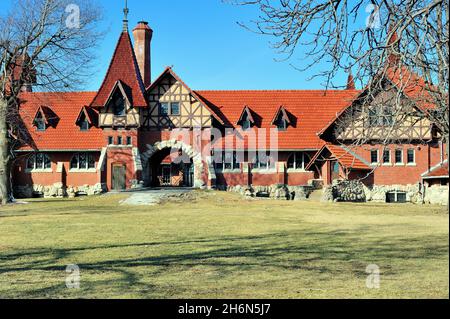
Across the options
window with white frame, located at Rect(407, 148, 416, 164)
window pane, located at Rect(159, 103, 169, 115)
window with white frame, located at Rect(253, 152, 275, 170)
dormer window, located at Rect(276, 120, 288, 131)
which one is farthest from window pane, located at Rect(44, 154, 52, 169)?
window with white frame, located at Rect(407, 148, 416, 164)

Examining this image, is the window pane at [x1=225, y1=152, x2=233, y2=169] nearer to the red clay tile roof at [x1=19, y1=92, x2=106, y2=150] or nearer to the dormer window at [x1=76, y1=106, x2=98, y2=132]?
the red clay tile roof at [x1=19, y1=92, x2=106, y2=150]

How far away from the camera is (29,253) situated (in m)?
12.5

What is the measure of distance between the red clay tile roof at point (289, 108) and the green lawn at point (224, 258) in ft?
69.8

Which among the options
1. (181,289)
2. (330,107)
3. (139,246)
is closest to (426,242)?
(139,246)

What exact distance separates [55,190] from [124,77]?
9.92 m

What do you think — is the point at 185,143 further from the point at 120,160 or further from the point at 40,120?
the point at 40,120

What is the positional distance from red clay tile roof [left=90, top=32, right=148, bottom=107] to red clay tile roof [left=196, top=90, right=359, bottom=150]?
217 inches

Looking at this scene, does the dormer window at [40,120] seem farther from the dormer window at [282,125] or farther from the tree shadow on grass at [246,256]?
the tree shadow on grass at [246,256]

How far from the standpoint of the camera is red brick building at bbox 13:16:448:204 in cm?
3953

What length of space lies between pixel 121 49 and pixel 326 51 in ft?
119

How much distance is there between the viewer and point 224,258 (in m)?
11.3

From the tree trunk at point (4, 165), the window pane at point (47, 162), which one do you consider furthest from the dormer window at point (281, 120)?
the tree trunk at point (4, 165)

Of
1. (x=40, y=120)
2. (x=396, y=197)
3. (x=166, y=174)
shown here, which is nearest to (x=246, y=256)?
(x=396, y=197)

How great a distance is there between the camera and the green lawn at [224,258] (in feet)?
26.7
